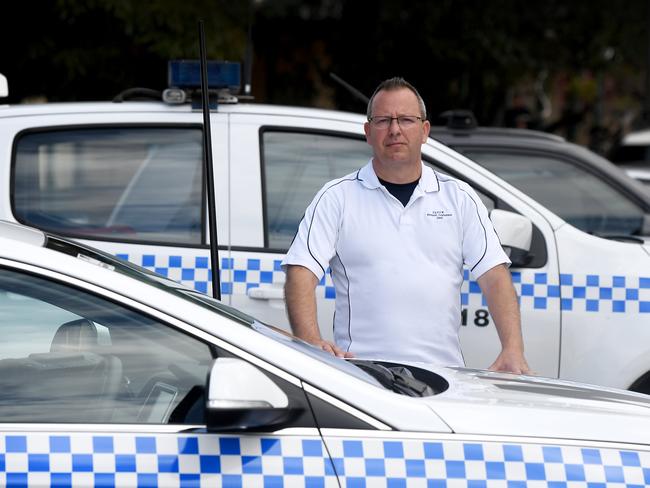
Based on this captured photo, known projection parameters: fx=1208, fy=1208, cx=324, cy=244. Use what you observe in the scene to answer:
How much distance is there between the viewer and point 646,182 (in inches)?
317

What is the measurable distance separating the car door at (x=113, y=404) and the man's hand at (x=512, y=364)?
1165 mm

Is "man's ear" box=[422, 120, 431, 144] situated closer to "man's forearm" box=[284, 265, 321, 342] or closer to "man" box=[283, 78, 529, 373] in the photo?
"man" box=[283, 78, 529, 373]

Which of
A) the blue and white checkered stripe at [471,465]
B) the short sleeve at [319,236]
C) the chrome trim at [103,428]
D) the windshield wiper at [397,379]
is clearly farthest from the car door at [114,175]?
the blue and white checkered stripe at [471,465]

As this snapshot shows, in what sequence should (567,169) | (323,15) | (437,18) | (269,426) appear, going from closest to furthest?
(269,426), (567,169), (437,18), (323,15)

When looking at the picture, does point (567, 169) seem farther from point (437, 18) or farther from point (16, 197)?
point (437, 18)

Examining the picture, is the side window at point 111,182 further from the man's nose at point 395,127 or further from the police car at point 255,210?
the man's nose at point 395,127

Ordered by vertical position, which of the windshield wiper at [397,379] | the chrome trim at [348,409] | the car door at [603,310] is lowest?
the car door at [603,310]

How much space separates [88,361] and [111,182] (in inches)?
84.6

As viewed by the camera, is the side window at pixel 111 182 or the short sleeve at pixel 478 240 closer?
the short sleeve at pixel 478 240

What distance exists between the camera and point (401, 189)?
3893 millimetres

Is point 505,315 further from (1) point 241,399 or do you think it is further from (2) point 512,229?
(1) point 241,399

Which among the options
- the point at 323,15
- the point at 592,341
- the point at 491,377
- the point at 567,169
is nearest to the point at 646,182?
the point at 567,169

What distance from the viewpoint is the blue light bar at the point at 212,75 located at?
4.78 metres

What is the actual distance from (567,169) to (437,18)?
23.8ft
